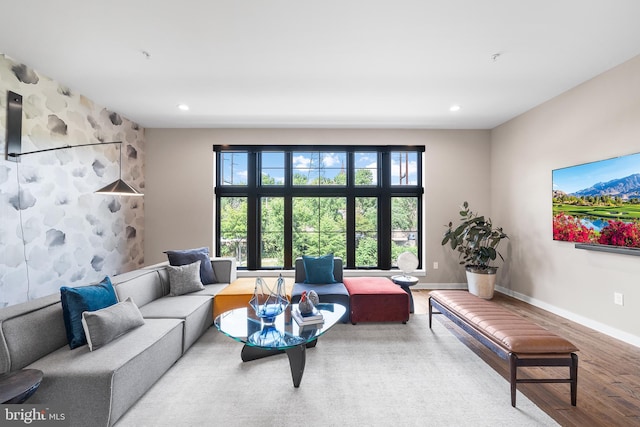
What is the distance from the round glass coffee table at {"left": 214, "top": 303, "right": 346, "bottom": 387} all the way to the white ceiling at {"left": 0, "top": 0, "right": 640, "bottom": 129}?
8.07ft

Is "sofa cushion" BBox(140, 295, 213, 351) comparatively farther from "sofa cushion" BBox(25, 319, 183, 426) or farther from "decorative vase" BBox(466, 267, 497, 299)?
"decorative vase" BBox(466, 267, 497, 299)

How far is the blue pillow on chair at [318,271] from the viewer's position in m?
3.79

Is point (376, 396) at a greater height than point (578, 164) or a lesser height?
lesser

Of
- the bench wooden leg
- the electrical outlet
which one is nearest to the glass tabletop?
the bench wooden leg

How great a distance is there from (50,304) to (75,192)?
2051mm

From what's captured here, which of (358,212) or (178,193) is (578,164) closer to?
(358,212)

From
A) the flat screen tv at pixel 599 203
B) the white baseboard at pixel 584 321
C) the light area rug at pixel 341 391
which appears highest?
the flat screen tv at pixel 599 203

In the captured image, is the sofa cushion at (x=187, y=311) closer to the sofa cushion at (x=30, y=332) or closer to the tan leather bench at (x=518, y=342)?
the sofa cushion at (x=30, y=332)

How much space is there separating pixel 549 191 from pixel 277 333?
13.1ft

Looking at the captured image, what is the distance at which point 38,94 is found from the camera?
2990 millimetres

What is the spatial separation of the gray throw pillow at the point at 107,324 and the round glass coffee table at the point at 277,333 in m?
0.67

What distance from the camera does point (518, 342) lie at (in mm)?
1910

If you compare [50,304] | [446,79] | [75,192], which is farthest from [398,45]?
[75,192]

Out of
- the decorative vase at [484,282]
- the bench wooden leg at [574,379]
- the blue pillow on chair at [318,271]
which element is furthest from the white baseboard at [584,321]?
the blue pillow on chair at [318,271]
